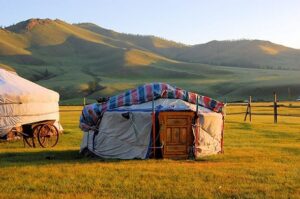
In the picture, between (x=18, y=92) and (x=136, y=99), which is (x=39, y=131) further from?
(x=136, y=99)

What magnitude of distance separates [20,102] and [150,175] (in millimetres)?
10019

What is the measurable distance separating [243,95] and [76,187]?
74293 mm

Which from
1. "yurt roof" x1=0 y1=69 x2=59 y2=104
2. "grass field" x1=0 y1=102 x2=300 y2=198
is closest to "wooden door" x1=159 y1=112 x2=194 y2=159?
"grass field" x1=0 y1=102 x2=300 y2=198

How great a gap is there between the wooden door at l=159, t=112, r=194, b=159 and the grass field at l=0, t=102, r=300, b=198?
2.14 feet

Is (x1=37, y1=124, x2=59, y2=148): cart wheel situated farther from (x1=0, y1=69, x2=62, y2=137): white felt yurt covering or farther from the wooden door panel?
the wooden door panel

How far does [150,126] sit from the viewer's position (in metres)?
15.2

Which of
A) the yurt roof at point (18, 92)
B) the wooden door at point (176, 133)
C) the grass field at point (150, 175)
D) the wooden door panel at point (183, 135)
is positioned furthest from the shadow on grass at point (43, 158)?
the yurt roof at point (18, 92)

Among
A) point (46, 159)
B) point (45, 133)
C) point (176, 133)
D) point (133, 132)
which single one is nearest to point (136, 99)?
point (133, 132)

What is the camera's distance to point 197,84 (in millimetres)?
100438

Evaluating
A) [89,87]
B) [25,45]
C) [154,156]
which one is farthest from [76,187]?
[25,45]

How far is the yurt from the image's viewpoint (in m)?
15.2

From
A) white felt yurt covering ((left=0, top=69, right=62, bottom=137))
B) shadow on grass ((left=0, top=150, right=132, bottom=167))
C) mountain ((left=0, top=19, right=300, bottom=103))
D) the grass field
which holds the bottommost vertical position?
the grass field

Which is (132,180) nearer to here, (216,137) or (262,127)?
(216,137)

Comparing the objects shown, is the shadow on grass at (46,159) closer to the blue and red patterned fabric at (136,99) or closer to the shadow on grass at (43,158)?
the shadow on grass at (43,158)
